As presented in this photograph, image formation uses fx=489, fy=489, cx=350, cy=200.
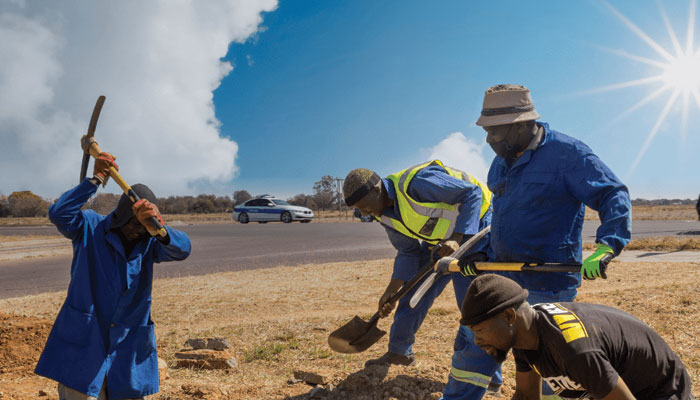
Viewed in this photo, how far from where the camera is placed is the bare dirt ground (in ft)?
12.1

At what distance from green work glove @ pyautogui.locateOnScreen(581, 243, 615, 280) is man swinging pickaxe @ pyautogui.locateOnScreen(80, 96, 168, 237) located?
230cm

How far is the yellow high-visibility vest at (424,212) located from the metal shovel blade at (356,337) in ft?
2.54

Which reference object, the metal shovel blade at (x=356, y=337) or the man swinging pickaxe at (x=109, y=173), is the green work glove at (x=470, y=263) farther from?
the man swinging pickaxe at (x=109, y=173)

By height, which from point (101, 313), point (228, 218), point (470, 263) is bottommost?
point (101, 313)

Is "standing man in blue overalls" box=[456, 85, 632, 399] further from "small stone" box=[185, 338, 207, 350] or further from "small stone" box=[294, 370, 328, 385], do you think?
"small stone" box=[185, 338, 207, 350]

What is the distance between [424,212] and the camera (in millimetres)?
3564

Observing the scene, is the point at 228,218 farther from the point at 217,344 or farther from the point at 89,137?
the point at 89,137

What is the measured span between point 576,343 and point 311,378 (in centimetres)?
248

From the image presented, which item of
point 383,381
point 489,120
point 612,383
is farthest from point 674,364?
point 383,381

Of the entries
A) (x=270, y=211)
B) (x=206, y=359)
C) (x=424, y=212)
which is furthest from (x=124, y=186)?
(x=270, y=211)

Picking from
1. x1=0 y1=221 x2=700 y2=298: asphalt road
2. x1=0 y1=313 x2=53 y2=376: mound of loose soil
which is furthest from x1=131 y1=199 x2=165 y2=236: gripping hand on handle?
x1=0 y1=221 x2=700 y2=298: asphalt road

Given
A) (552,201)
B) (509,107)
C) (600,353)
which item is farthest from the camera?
(509,107)

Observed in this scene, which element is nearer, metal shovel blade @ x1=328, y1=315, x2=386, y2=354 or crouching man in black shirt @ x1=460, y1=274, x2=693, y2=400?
crouching man in black shirt @ x1=460, y1=274, x2=693, y2=400

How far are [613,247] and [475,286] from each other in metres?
0.86
